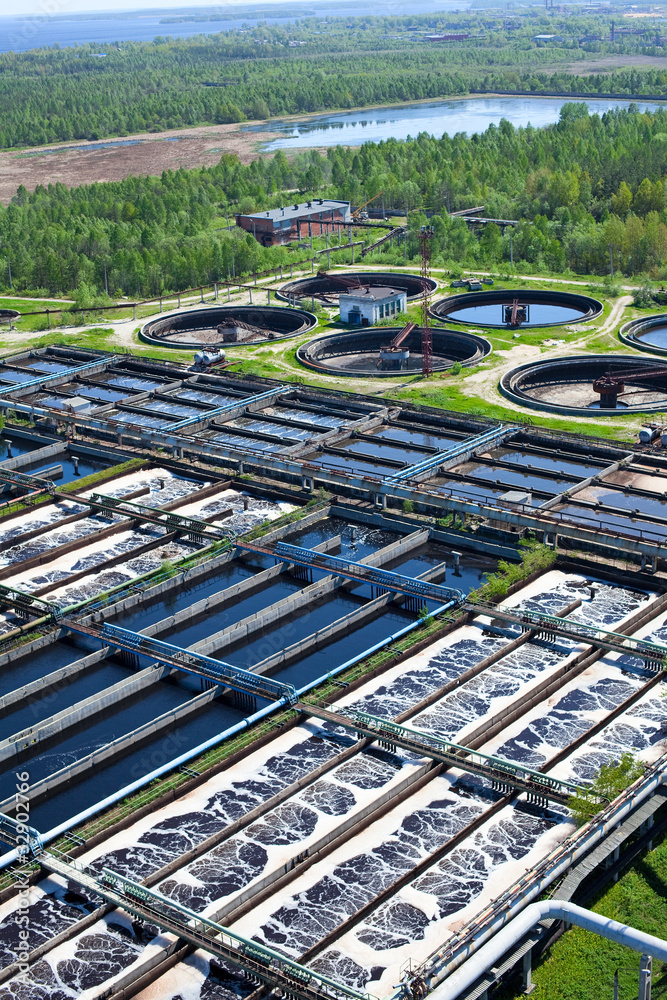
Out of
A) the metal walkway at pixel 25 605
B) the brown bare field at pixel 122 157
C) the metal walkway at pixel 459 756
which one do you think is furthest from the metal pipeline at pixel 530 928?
the brown bare field at pixel 122 157

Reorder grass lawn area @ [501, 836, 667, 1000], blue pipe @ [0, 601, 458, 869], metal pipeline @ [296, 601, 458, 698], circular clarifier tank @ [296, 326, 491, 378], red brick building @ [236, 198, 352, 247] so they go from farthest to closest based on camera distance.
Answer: red brick building @ [236, 198, 352, 247], circular clarifier tank @ [296, 326, 491, 378], metal pipeline @ [296, 601, 458, 698], blue pipe @ [0, 601, 458, 869], grass lawn area @ [501, 836, 667, 1000]

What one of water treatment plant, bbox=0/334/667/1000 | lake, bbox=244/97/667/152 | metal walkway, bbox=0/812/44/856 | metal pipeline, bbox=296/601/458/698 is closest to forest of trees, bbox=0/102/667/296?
lake, bbox=244/97/667/152

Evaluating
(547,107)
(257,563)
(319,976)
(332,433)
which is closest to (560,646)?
(257,563)

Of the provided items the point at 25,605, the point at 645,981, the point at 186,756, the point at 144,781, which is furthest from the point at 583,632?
the point at 25,605

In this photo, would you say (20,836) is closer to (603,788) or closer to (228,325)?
(603,788)

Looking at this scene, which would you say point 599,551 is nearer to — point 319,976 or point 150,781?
point 150,781

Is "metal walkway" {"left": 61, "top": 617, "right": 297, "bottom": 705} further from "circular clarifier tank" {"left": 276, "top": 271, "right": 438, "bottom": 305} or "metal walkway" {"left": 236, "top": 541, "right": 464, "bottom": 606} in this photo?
"circular clarifier tank" {"left": 276, "top": 271, "right": 438, "bottom": 305}

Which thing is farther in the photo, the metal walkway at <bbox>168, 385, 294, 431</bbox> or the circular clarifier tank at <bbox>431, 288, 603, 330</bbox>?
the circular clarifier tank at <bbox>431, 288, 603, 330</bbox>
